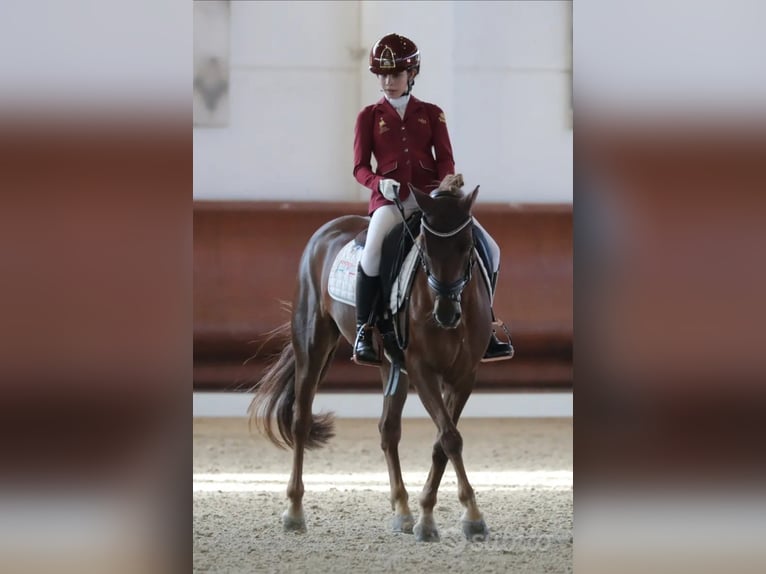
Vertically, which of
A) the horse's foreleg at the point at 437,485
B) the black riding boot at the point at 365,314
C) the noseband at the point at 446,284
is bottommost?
the horse's foreleg at the point at 437,485

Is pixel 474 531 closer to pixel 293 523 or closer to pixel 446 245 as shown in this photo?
pixel 293 523

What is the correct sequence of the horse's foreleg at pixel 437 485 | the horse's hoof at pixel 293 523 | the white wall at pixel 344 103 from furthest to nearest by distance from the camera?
the white wall at pixel 344 103 → the horse's hoof at pixel 293 523 → the horse's foreleg at pixel 437 485

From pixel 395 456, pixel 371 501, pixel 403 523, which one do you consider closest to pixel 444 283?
pixel 395 456

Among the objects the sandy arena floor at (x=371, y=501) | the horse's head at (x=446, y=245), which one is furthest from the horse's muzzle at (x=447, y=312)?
the sandy arena floor at (x=371, y=501)

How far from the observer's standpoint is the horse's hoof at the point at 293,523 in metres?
3.63

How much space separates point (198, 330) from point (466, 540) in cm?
340

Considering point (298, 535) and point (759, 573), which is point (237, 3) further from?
point (759, 573)

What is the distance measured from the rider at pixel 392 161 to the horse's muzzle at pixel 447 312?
0.41m

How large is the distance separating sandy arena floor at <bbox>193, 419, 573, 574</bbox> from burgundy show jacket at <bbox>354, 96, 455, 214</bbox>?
3.50 ft

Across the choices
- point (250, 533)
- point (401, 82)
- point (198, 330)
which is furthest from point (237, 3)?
point (250, 533)

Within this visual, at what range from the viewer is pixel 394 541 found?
342cm

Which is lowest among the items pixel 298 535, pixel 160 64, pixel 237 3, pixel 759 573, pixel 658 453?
pixel 298 535

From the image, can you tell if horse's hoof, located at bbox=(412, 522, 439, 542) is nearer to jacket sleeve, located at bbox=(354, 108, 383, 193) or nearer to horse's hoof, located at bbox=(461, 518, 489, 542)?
horse's hoof, located at bbox=(461, 518, 489, 542)

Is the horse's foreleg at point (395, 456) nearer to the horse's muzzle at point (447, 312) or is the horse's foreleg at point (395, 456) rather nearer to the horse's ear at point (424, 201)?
the horse's muzzle at point (447, 312)
